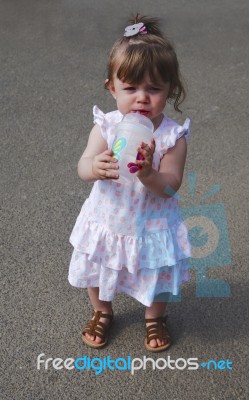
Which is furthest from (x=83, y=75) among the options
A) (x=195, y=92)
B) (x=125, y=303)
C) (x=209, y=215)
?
(x=125, y=303)

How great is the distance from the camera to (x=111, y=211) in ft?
6.41

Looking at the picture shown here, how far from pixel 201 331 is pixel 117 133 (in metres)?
1.01

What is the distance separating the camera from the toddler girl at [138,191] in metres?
1.80

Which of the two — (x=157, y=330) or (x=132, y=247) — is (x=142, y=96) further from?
(x=157, y=330)

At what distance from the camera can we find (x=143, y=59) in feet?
5.84

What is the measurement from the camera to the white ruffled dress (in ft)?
6.31

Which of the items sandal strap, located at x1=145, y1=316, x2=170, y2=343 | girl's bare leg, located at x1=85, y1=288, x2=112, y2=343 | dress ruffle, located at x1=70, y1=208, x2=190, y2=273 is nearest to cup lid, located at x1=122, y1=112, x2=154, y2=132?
dress ruffle, located at x1=70, y1=208, x2=190, y2=273

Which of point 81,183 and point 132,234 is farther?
point 81,183

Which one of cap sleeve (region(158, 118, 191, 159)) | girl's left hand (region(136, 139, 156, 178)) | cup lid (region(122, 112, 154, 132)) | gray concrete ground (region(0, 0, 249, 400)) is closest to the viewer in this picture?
girl's left hand (region(136, 139, 156, 178))

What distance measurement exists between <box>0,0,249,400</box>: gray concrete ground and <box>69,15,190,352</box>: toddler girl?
30cm

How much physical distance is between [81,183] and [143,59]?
146 centimetres

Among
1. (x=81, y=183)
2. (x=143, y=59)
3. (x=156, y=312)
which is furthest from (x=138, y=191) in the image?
(x=81, y=183)

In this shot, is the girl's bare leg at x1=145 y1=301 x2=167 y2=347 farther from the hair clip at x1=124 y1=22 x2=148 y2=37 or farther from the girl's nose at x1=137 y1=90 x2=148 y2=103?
the hair clip at x1=124 y1=22 x2=148 y2=37

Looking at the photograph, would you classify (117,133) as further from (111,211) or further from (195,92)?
(195,92)
